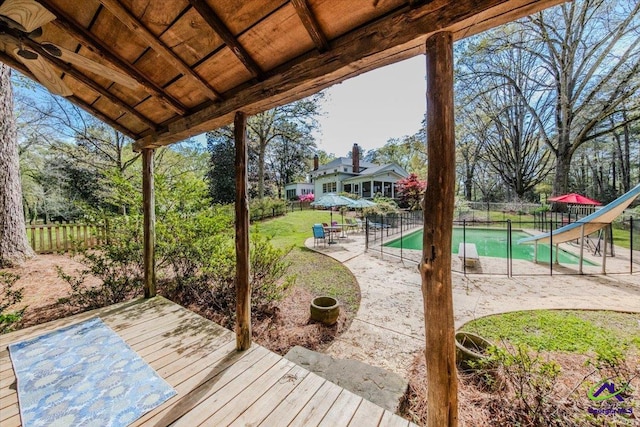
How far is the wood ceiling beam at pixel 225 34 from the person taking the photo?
1.56m

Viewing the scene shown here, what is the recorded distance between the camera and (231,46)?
5.85 feet

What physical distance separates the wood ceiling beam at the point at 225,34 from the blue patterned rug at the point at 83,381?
9.11 ft

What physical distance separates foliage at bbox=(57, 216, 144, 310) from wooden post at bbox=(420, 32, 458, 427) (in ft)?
15.6

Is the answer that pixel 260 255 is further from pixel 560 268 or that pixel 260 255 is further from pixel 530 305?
pixel 560 268

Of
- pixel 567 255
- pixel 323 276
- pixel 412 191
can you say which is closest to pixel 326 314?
pixel 323 276

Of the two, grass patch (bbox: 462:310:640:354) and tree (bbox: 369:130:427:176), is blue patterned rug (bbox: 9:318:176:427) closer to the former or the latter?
grass patch (bbox: 462:310:640:354)

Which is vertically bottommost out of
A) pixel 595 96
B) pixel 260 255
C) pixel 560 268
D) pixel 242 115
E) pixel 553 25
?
pixel 560 268

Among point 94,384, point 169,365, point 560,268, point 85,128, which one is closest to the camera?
point 94,384

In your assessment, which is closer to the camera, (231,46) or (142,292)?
(231,46)

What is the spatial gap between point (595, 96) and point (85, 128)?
91.1ft

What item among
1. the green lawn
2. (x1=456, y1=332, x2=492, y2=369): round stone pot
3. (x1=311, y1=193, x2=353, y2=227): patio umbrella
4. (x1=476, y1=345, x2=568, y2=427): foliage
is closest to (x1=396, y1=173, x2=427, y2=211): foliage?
(x1=311, y1=193, x2=353, y2=227): patio umbrella

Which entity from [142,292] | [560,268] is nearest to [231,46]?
[142,292]

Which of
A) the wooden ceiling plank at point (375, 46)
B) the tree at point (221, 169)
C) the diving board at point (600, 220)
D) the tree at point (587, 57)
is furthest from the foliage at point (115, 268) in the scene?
the tree at point (587, 57)

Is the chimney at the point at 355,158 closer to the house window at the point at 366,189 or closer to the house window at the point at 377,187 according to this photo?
the house window at the point at 366,189
